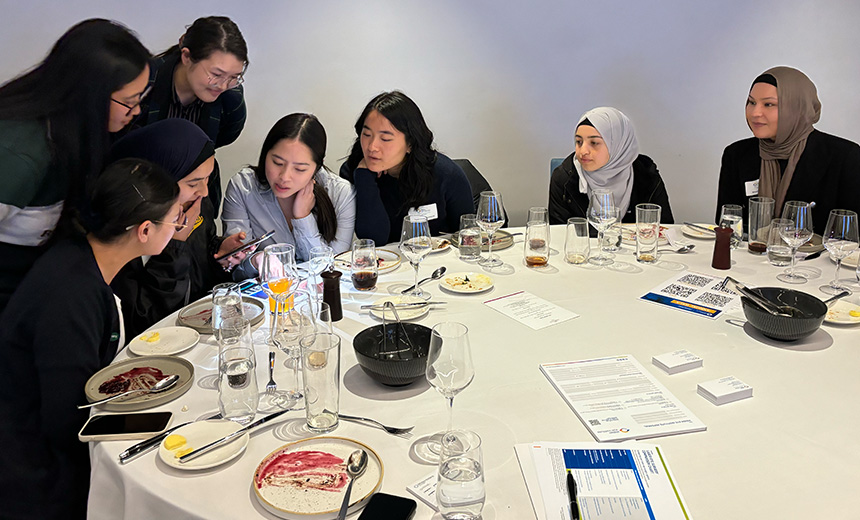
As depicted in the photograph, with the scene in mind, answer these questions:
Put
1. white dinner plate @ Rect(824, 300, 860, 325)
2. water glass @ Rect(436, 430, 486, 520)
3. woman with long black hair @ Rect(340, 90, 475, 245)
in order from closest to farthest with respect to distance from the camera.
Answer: water glass @ Rect(436, 430, 486, 520) → white dinner plate @ Rect(824, 300, 860, 325) → woman with long black hair @ Rect(340, 90, 475, 245)

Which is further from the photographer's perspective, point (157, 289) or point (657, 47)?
point (657, 47)

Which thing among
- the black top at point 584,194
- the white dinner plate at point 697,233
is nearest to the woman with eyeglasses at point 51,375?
the white dinner plate at point 697,233

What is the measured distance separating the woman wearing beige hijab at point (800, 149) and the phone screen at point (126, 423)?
9.16 feet

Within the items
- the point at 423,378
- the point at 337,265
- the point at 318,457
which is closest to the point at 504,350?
the point at 423,378

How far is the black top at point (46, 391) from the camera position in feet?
4.44

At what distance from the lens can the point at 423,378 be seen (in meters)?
1.42

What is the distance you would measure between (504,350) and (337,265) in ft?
2.93

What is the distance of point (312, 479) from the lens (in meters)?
A: 1.08

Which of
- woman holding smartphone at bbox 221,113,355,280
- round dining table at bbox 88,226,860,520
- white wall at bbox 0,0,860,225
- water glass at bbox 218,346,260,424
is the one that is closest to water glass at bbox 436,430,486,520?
round dining table at bbox 88,226,860,520

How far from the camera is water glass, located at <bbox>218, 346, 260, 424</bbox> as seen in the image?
4.16ft

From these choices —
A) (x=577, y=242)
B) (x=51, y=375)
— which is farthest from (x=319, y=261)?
(x=577, y=242)

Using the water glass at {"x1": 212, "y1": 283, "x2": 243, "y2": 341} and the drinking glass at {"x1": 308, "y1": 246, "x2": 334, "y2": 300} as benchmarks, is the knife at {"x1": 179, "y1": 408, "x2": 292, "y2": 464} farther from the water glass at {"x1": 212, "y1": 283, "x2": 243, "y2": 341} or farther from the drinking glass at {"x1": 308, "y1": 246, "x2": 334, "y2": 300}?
the drinking glass at {"x1": 308, "y1": 246, "x2": 334, "y2": 300}

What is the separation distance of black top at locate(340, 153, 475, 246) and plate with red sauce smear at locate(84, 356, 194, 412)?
1521 mm

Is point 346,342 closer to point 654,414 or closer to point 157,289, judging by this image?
point 654,414
